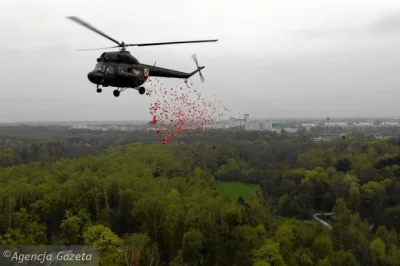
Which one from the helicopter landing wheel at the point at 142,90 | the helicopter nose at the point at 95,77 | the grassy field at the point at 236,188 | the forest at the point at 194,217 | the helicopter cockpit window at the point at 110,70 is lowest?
the grassy field at the point at 236,188

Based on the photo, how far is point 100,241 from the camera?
25656 millimetres

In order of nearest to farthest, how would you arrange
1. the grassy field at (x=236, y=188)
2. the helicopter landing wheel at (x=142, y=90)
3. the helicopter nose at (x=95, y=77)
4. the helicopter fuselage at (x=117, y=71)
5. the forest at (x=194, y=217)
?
the helicopter nose at (x=95, y=77) < the helicopter fuselage at (x=117, y=71) < the helicopter landing wheel at (x=142, y=90) < the forest at (x=194, y=217) < the grassy field at (x=236, y=188)

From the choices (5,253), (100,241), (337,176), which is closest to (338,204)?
(337,176)

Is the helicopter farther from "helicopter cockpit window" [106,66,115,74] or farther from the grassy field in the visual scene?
the grassy field

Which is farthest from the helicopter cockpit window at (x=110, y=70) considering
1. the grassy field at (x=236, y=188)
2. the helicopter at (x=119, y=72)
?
the grassy field at (x=236, y=188)

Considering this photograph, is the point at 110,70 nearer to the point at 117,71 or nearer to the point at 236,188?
the point at 117,71

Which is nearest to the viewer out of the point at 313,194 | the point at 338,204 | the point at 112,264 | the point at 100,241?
the point at 112,264

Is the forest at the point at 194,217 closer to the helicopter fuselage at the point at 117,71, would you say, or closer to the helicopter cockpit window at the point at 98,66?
the helicopter fuselage at the point at 117,71

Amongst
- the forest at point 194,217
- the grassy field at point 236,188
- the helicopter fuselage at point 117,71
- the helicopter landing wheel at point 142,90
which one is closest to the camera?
the helicopter fuselage at point 117,71

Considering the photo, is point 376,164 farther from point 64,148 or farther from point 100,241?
point 64,148

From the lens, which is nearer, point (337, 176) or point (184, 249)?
point (184, 249)

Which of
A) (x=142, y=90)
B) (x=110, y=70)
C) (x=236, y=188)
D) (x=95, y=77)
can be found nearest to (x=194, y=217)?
(x=142, y=90)

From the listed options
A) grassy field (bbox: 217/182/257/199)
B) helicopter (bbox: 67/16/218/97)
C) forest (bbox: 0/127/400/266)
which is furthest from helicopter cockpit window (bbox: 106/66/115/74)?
grassy field (bbox: 217/182/257/199)

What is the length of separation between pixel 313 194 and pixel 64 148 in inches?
2144
